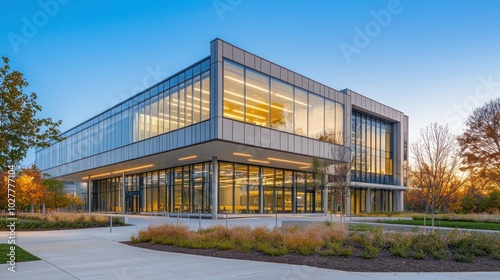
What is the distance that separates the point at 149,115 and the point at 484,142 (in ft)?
114

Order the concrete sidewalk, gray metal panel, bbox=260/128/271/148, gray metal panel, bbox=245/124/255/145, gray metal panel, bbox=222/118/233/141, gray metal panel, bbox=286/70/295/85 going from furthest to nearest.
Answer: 1. gray metal panel, bbox=286/70/295/85
2. gray metal panel, bbox=260/128/271/148
3. gray metal panel, bbox=245/124/255/145
4. gray metal panel, bbox=222/118/233/141
5. the concrete sidewalk

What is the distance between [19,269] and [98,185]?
49421 millimetres

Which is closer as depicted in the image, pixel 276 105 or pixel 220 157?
pixel 276 105

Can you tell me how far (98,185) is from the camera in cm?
5569

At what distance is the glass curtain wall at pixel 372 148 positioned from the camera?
42531 mm

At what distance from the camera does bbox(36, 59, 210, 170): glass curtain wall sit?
2730 cm

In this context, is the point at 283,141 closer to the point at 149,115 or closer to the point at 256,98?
the point at 256,98

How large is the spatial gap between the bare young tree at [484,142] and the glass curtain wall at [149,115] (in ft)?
93.5

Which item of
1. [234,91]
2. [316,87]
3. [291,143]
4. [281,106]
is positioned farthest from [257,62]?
[316,87]

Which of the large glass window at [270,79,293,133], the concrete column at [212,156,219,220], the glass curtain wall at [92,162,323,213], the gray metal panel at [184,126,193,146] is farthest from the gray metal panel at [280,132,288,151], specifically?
the gray metal panel at [184,126,193,146]

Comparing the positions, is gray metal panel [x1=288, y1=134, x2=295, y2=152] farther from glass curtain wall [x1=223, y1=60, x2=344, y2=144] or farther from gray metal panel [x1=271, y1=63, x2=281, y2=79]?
gray metal panel [x1=271, y1=63, x2=281, y2=79]

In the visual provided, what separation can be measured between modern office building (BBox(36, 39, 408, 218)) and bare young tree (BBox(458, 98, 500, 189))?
25.8 ft

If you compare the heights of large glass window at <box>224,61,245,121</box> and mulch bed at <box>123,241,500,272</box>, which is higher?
large glass window at <box>224,61,245,121</box>

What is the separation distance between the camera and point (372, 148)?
45.2 meters
